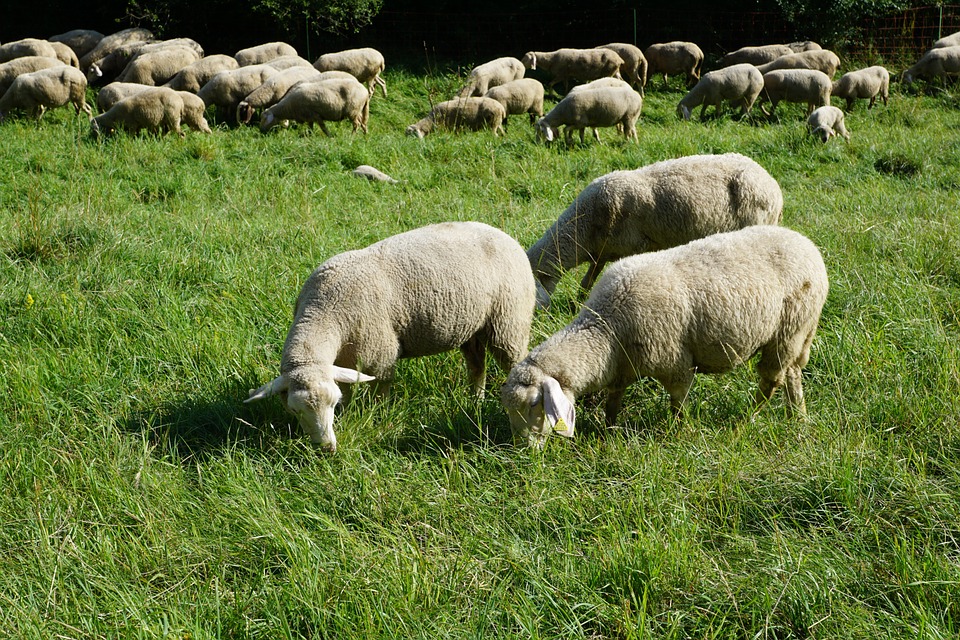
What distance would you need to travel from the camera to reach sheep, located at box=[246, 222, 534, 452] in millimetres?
4059

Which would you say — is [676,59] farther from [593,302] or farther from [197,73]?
[593,302]

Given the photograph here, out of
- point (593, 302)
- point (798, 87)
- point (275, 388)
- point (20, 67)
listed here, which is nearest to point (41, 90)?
point (20, 67)

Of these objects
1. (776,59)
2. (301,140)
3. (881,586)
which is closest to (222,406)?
(881,586)

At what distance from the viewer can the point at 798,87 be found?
15180mm

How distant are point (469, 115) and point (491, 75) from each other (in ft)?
10.6

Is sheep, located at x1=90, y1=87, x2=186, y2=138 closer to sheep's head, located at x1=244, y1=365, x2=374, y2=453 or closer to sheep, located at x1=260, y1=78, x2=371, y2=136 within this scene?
sheep, located at x1=260, y1=78, x2=371, y2=136

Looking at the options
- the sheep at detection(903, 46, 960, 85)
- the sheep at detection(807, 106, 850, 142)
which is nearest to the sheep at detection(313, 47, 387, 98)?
the sheep at detection(807, 106, 850, 142)

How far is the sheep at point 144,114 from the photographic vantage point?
37.1 ft

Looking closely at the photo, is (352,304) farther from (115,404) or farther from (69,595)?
(69,595)

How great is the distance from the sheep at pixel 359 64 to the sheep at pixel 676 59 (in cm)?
628

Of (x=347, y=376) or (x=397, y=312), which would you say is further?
(x=397, y=312)

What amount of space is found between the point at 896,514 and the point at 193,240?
551 centimetres

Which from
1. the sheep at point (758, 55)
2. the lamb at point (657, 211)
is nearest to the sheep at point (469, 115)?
the lamb at point (657, 211)

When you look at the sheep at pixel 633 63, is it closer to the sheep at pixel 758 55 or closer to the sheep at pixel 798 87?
the sheep at pixel 758 55
